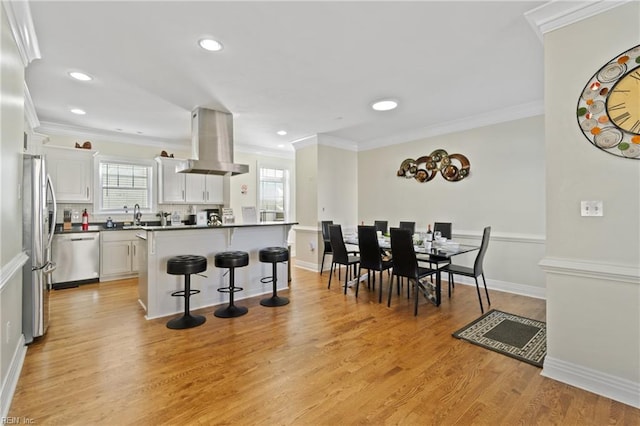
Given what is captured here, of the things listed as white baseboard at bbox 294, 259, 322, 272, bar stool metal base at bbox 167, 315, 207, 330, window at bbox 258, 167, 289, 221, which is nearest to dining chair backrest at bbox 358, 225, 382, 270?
white baseboard at bbox 294, 259, 322, 272

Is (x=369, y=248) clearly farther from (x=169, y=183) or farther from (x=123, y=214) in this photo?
(x=123, y=214)

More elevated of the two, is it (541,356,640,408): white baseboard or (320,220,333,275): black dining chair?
(320,220,333,275): black dining chair

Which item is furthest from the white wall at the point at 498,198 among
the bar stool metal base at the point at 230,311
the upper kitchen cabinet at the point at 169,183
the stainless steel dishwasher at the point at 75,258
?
the stainless steel dishwasher at the point at 75,258

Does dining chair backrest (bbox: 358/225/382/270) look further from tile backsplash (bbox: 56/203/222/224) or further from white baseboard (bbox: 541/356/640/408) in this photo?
tile backsplash (bbox: 56/203/222/224)

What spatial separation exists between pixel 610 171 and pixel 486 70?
169 centimetres

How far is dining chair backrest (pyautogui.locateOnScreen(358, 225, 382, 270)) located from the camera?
4.06 meters

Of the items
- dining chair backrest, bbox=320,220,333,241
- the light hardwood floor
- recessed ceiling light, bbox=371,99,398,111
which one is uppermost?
recessed ceiling light, bbox=371,99,398,111

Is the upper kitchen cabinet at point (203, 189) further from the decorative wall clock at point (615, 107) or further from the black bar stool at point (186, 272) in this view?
the decorative wall clock at point (615, 107)

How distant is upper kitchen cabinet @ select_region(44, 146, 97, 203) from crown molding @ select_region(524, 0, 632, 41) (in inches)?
247

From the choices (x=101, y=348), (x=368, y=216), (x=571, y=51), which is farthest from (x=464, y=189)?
(x=101, y=348)

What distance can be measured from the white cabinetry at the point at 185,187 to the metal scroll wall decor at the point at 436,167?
394cm

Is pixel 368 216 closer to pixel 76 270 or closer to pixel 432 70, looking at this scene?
pixel 432 70

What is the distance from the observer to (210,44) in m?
2.56

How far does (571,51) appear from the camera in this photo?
2.11 metres
